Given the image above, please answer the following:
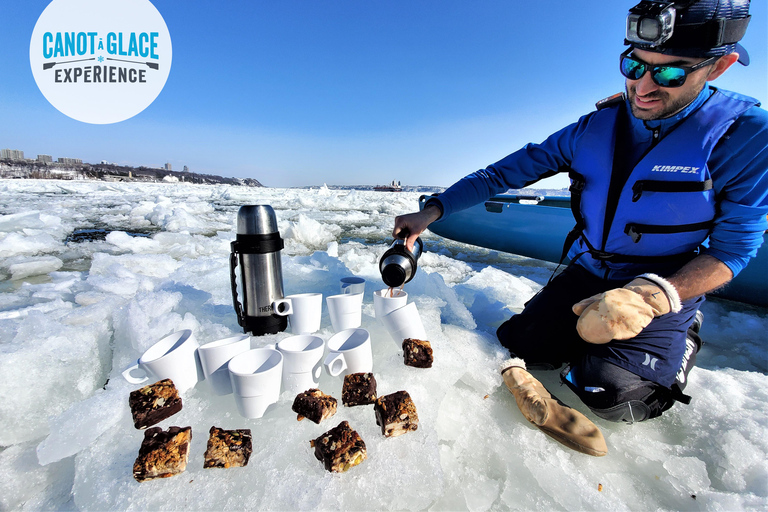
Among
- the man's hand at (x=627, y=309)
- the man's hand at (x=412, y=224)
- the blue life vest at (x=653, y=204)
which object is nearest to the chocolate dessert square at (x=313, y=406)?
the man's hand at (x=412, y=224)

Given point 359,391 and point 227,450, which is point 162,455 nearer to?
point 227,450

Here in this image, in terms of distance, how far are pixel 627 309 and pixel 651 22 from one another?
110 centimetres

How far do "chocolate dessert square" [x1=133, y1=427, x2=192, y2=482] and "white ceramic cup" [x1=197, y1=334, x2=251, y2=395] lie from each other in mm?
205

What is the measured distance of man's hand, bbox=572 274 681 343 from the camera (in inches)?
45.8

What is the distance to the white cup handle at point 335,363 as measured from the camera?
3.50 feet

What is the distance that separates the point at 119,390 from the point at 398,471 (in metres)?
0.93

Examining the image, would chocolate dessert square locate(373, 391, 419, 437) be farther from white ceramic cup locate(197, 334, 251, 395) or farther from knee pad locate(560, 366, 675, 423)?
knee pad locate(560, 366, 675, 423)

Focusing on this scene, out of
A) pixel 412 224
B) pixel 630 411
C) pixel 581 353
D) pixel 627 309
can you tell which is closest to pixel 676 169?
pixel 627 309

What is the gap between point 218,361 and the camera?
41.5 inches

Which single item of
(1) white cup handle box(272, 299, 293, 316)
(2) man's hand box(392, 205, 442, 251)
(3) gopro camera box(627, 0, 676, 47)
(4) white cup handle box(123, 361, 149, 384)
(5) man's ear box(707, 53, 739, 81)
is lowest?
(4) white cup handle box(123, 361, 149, 384)

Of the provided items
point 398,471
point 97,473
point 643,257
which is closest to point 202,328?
point 97,473

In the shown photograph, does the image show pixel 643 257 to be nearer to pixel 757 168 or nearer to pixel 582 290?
pixel 582 290

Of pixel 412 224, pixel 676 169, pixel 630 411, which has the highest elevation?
pixel 676 169

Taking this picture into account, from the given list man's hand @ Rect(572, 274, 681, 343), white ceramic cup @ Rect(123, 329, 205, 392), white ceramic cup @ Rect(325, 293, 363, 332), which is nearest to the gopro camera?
man's hand @ Rect(572, 274, 681, 343)
